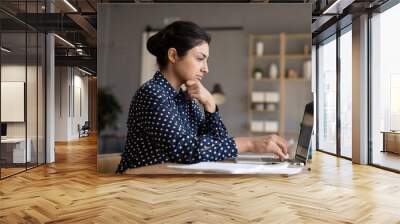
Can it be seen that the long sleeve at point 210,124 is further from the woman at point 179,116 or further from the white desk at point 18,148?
the white desk at point 18,148

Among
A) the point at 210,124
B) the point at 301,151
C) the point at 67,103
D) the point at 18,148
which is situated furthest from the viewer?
the point at 67,103

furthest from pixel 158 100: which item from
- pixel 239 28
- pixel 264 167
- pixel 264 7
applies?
pixel 264 7

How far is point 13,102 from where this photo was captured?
239 inches

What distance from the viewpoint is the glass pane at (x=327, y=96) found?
9.17 metres

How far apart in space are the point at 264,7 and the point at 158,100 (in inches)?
36.1

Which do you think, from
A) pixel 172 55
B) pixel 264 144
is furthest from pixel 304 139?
pixel 172 55

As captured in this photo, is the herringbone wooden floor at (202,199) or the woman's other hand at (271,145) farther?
the herringbone wooden floor at (202,199)

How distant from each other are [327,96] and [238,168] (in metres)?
9.34

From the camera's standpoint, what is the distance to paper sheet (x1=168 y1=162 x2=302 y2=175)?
27.3 inches

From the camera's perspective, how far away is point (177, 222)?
3.54 metres

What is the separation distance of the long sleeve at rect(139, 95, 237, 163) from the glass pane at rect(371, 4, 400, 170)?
654 centimetres

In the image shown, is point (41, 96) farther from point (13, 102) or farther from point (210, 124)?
point (210, 124)

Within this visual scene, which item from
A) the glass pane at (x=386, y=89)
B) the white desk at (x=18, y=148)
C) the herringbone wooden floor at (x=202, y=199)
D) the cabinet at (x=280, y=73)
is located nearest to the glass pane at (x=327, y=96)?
the glass pane at (x=386, y=89)

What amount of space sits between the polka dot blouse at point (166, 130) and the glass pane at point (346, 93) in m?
7.93
